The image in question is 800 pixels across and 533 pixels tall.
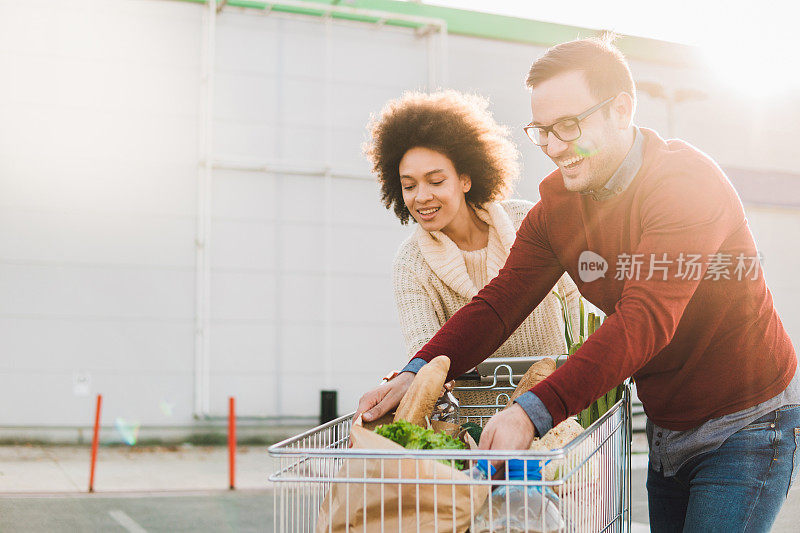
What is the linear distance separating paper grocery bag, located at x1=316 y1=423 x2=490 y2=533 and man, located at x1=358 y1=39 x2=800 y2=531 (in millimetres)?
373

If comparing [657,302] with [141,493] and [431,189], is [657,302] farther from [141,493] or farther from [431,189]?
[141,493]

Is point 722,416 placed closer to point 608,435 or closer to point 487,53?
point 608,435

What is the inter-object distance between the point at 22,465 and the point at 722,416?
35.2 ft

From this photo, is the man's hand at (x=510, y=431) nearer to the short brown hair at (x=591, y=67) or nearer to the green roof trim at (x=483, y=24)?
the short brown hair at (x=591, y=67)

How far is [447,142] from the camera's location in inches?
143

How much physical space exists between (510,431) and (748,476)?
71 centimetres

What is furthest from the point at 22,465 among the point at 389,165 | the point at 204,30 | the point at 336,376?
the point at 389,165

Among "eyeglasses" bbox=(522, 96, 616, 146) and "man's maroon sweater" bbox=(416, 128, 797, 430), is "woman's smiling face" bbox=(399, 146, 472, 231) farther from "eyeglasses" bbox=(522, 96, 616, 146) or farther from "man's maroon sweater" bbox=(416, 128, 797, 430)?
"eyeglasses" bbox=(522, 96, 616, 146)

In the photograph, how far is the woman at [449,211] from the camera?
3.49 metres

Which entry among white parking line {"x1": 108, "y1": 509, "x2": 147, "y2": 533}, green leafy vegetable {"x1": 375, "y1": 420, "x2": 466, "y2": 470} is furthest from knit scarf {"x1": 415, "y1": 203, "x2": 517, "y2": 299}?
white parking line {"x1": 108, "y1": 509, "x2": 147, "y2": 533}

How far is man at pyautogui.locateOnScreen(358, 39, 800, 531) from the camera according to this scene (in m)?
1.98

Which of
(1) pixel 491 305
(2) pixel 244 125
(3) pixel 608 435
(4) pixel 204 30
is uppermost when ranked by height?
(4) pixel 204 30

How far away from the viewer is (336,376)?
14.9 m

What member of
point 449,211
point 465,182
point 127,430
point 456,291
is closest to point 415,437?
point 456,291
